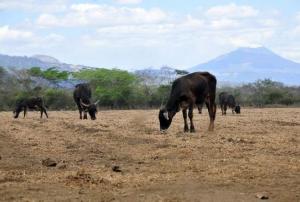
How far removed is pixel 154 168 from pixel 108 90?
61.4 m

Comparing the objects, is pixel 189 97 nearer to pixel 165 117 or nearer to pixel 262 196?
pixel 165 117

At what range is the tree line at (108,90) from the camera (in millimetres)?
67500

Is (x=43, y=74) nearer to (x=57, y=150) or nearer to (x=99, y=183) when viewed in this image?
(x=57, y=150)

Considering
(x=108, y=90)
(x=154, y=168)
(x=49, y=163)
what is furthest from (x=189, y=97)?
(x=108, y=90)

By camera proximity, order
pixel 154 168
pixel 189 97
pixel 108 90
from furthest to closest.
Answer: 1. pixel 108 90
2. pixel 189 97
3. pixel 154 168

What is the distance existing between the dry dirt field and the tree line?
48.7m

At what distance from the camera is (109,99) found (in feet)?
233

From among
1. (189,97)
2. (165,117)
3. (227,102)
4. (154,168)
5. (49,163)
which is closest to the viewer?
(154,168)

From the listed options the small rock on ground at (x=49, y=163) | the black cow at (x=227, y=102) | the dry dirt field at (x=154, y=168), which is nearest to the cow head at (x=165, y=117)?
the dry dirt field at (x=154, y=168)

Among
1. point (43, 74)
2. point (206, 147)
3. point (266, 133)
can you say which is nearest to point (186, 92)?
point (266, 133)

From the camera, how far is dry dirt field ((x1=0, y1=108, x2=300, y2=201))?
9.53 metres

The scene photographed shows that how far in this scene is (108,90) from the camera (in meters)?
73.1

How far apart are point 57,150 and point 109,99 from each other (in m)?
55.2

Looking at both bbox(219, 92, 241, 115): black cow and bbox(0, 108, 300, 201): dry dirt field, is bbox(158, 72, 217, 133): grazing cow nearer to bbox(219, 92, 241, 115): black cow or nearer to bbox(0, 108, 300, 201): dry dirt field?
bbox(0, 108, 300, 201): dry dirt field
